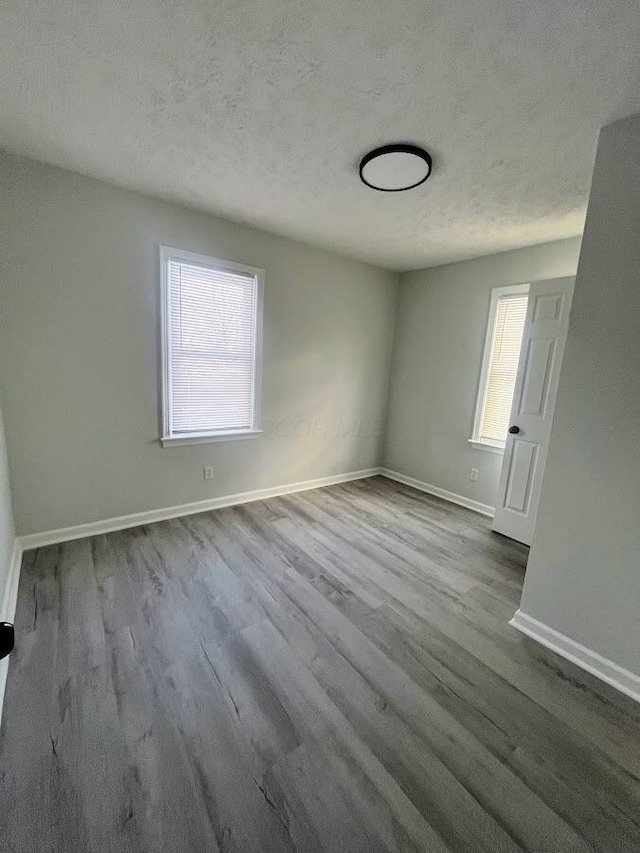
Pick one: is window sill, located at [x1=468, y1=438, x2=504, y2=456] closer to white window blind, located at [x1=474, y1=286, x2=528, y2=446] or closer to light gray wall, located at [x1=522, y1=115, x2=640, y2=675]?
white window blind, located at [x1=474, y1=286, x2=528, y2=446]

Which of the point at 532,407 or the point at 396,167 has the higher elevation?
the point at 396,167

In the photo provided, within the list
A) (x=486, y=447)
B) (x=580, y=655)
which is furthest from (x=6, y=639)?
(x=486, y=447)

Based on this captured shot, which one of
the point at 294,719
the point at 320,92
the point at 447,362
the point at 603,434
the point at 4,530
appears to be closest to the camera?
the point at 294,719

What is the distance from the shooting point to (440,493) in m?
3.96

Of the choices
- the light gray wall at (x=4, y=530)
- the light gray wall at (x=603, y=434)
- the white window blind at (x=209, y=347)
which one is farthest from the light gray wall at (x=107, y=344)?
the light gray wall at (x=603, y=434)

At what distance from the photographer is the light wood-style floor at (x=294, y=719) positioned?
3.43 ft

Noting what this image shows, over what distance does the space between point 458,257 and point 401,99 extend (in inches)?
92.7

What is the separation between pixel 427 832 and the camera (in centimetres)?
104

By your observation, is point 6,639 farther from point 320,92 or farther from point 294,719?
point 320,92

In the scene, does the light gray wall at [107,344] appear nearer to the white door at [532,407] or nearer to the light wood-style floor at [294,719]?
the light wood-style floor at [294,719]

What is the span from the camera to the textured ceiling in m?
1.16

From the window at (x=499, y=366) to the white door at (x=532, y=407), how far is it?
12.3 inches

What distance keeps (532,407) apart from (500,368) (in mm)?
668

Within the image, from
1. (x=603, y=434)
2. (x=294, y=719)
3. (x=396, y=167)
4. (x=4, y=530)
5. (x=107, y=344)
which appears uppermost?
(x=396, y=167)
